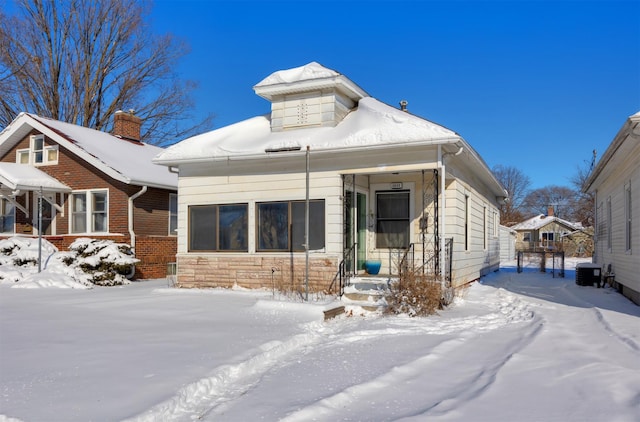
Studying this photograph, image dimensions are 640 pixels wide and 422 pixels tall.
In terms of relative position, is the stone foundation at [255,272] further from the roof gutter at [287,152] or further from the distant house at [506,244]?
the distant house at [506,244]

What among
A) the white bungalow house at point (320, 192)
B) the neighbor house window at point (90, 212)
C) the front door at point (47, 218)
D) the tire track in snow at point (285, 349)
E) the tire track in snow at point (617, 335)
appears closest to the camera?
the tire track in snow at point (285, 349)

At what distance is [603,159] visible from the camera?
1195 cm

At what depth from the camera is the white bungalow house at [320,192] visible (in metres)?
10.9

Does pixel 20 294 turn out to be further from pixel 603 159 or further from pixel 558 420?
pixel 603 159

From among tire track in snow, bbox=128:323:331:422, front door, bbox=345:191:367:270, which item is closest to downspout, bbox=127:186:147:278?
front door, bbox=345:191:367:270

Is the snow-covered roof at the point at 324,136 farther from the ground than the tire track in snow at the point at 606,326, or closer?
farther from the ground

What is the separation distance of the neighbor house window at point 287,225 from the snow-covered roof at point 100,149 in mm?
6032

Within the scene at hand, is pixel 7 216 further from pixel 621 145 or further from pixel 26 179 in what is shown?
pixel 621 145

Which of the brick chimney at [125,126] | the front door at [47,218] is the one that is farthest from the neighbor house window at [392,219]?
the brick chimney at [125,126]

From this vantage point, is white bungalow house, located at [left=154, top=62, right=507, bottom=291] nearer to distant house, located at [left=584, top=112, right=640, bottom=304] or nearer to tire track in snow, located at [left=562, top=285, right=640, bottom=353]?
tire track in snow, located at [left=562, top=285, right=640, bottom=353]

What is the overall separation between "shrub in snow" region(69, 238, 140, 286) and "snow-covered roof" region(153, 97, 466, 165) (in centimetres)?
367

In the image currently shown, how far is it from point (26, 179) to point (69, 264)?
382 centimetres

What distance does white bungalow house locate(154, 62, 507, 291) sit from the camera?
1091 cm

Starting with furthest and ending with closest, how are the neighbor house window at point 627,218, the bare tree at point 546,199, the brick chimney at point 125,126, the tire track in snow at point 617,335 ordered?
the bare tree at point 546,199 → the brick chimney at point 125,126 → the neighbor house window at point 627,218 → the tire track in snow at point 617,335
